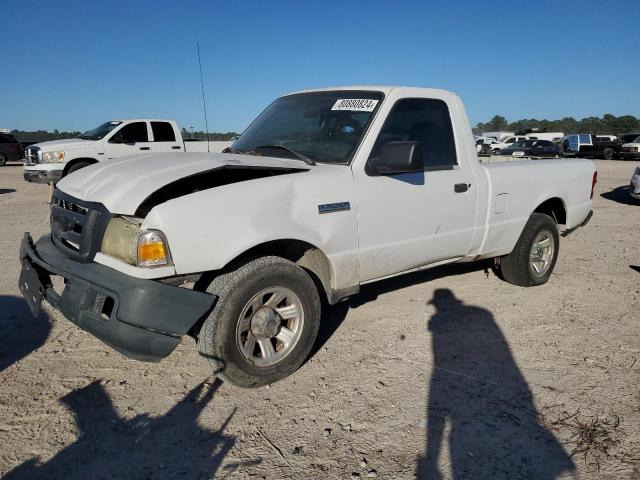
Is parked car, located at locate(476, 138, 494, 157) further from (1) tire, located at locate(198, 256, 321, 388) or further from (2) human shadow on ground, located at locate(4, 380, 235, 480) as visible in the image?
(2) human shadow on ground, located at locate(4, 380, 235, 480)

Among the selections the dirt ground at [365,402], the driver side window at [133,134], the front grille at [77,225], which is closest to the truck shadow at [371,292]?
the dirt ground at [365,402]

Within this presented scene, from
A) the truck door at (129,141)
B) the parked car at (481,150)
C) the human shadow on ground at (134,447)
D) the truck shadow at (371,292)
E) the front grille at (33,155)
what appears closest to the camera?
the human shadow on ground at (134,447)

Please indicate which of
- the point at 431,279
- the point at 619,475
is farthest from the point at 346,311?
the point at 619,475

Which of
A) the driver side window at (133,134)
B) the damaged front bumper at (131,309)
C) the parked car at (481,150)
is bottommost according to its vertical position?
the damaged front bumper at (131,309)

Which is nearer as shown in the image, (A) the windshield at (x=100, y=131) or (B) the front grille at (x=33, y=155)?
(B) the front grille at (x=33, y=155)

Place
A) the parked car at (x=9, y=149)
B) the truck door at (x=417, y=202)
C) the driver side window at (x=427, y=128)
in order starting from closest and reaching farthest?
the truck door at (x=417, y=202)
the driver side window at (x=427, y=128)
the parked car at (x=9, y=149)

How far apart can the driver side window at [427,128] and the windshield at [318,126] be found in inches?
A: 9.2

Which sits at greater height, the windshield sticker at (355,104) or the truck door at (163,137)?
the truck door at (163,137)

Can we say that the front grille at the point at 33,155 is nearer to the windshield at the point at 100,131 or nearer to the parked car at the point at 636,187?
the windshield at the point at 100,131

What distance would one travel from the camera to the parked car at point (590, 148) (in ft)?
92.3

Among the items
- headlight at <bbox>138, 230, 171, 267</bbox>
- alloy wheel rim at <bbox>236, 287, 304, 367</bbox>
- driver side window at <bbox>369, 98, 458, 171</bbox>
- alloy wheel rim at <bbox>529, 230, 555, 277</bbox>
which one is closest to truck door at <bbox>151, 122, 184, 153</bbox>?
driver side window at <bbox>369, 98, 458, 171</bbox>

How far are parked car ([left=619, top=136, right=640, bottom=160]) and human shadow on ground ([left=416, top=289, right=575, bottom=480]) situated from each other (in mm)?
25192

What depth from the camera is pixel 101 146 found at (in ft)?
40.1

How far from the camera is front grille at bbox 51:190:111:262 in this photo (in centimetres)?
291
